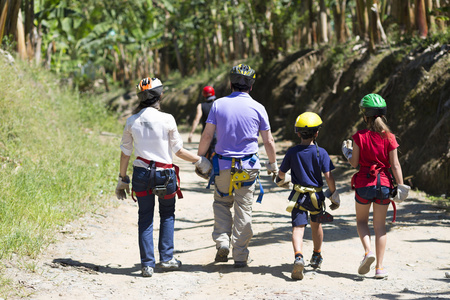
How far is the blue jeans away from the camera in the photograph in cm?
574

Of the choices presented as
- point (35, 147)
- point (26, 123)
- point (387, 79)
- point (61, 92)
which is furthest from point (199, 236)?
point (61, 92)

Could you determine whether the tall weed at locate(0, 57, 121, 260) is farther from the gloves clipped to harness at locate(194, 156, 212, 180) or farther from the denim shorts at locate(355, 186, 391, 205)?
the denim shorts at locate(355, 186, 391, 205)

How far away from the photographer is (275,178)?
5.98 metres

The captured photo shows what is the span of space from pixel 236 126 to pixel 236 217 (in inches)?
36.8

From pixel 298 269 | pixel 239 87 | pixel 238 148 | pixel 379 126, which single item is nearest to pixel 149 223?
pixel 238 148

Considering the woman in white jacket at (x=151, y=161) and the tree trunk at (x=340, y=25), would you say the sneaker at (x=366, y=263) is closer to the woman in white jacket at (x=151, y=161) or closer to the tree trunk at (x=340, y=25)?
the woman in white jacket at (x=151, y=161)

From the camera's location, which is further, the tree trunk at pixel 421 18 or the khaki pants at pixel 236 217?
the tree trunk at pixel 421 18

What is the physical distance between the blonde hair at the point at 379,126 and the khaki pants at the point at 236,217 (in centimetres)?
124

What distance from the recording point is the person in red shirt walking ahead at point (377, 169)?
5.55 meters

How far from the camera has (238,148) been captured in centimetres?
591

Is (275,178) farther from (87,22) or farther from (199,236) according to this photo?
(87,22)

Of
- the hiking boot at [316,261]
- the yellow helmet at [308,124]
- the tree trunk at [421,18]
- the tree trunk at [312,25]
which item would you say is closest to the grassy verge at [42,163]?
A: the hiking boot at [316,261]

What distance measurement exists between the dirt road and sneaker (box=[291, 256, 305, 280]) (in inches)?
2.1

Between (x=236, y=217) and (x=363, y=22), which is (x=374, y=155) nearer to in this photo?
(x=236, y=217)
